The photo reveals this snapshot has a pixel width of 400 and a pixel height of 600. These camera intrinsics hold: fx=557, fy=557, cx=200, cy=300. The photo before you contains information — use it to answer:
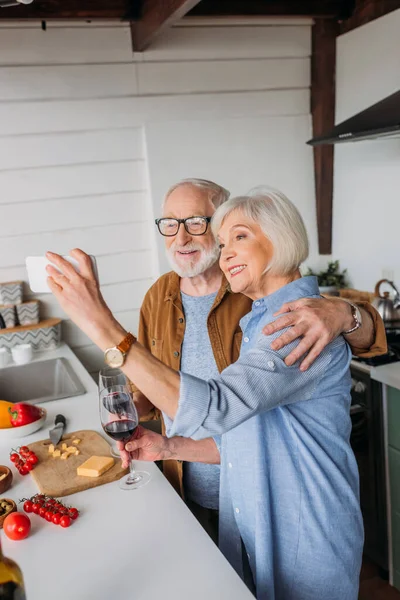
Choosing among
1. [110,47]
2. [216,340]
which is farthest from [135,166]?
[216,340]

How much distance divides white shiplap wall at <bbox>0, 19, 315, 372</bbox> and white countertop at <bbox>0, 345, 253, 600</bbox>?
67.0 inches

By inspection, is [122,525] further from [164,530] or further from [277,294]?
[277,294]

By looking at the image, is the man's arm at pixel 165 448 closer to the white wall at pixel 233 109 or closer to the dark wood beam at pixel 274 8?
the white wall at pixel 233 109

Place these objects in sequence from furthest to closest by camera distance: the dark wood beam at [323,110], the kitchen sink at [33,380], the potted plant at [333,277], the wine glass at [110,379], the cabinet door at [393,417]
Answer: the potted plant at [333,277], the dark wood beam at [323,110], the kitchen sink at [33,380], the cabinet door at [393,417], the wine glass at [110,379]

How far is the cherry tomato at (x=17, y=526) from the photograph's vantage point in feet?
4.12

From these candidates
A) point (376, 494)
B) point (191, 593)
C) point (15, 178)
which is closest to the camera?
point (191, 593)

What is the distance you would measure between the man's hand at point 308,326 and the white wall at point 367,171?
188cm

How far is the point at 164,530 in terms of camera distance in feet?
4.14

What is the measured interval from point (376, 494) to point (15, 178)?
2279 mm

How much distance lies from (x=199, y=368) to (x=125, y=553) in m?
0.67

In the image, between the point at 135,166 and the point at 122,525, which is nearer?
the point at 122,525

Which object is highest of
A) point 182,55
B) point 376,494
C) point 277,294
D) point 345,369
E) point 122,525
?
point 182,55

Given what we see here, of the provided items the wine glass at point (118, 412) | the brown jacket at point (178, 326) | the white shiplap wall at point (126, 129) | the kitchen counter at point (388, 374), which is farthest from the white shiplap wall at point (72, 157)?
the wine glass at point (118, 412)

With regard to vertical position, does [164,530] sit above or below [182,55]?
below
